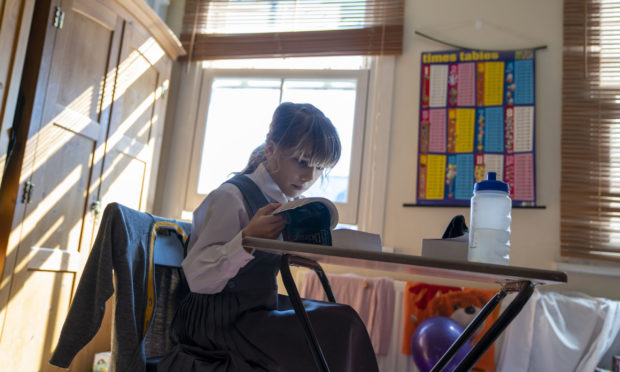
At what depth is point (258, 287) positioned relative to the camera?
1188 millimetres

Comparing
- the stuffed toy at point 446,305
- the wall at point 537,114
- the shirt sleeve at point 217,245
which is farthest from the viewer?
the wall at point 537,114

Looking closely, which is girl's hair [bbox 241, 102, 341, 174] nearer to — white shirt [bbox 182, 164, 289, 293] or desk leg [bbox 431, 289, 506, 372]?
white shirt [bbox 182, 164, 289, 293]

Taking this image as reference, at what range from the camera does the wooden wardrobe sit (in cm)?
203

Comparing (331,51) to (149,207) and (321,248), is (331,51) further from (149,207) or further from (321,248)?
(321,248)

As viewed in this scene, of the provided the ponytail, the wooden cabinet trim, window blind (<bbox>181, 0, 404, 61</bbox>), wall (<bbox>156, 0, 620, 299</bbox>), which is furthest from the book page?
window blind (<bbox>181, 0, 404, 61</bbox>)

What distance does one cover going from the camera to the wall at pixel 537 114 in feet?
8.98

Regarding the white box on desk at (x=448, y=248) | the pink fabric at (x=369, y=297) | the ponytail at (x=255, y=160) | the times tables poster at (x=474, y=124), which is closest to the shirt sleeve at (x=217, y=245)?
the ponytail at (x=255, y=160)

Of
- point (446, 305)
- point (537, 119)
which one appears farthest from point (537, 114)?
point (446, 305)

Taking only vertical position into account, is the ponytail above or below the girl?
above

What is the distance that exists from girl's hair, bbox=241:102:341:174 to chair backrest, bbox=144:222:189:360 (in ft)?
1.22

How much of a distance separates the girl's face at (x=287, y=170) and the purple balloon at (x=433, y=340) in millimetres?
1216

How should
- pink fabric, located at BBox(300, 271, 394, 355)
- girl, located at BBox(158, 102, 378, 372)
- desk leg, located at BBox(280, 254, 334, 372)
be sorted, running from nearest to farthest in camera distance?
desk leg, located at BBox(280, 254, 334, 372), girl, located at BBox(158, 102, 378, 372), pink fabric, located at BBox(300, 271, 394, 355)

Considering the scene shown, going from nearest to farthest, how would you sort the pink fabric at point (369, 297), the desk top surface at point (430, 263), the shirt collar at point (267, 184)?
the desk top surface at point (430, 263) → the shirt collar at point (267, 184) → the pink fabric at point (369, 297)

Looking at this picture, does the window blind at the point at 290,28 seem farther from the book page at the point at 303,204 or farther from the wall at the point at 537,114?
the book page at the point at 303,204
